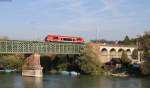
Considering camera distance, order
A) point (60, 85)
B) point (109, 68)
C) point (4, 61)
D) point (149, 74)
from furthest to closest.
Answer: point (4, 61)
point (109, 68)
point (149, 74)
point (60, 85)

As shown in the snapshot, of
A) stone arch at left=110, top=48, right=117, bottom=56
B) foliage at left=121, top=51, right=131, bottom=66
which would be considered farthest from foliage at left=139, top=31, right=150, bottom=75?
stone arch at left=110, top=48, right=117, bottom=56

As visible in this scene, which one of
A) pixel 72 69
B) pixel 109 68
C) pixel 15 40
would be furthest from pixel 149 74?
pixel 15 40

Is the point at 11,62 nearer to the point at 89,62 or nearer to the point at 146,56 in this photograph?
the point at 89,62

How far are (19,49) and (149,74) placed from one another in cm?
3623

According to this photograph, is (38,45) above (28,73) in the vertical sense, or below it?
above

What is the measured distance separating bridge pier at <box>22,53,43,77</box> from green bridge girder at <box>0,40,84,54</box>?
3.33m

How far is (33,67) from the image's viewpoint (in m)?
113

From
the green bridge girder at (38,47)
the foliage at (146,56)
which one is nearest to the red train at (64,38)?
the green bridge girder at (38,47)

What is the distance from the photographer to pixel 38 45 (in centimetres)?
11894

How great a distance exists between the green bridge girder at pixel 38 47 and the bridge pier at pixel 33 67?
3.33m

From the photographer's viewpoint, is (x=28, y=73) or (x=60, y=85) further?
(x=28, y=73)

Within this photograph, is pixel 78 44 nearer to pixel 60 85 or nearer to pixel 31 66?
pixel 31 66

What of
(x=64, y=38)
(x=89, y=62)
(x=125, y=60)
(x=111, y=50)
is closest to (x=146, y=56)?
(x=125, y=60)

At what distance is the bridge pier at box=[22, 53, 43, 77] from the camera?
4385 inches
